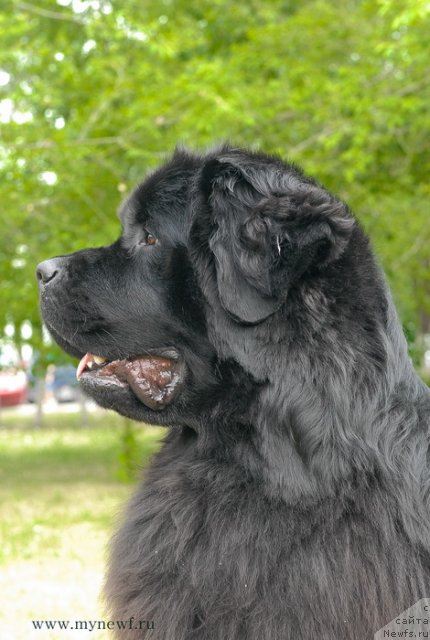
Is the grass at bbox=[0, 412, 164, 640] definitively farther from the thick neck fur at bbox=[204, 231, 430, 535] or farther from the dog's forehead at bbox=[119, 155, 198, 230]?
the dog's forehead at bbox=[119, 155, 198, 230]

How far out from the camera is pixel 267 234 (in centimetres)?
284

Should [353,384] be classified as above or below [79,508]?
above

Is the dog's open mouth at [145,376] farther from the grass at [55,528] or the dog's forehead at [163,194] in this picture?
→ the dog's forehead at [163,194]

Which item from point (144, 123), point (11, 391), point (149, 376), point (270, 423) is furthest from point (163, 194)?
point (11, 391)

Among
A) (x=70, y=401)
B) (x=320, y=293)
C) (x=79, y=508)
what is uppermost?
(x=320, y=293)

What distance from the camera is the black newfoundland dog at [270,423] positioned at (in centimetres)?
276

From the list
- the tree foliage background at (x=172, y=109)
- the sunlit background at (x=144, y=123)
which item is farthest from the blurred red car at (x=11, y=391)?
the tree foliage background at (x=172, y=109)

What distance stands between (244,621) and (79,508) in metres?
7.66

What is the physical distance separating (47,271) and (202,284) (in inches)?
27.6

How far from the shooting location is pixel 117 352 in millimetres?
3248

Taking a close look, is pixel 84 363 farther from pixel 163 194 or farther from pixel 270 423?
pixel 270 423

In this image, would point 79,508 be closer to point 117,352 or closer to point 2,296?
point 2,296

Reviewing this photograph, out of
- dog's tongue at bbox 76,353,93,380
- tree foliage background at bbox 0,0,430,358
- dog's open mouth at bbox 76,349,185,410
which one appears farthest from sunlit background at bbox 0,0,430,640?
dog's open mouth at bbox 76,349,185,410

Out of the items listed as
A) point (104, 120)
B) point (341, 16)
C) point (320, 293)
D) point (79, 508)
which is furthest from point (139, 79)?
point (320, 293)
